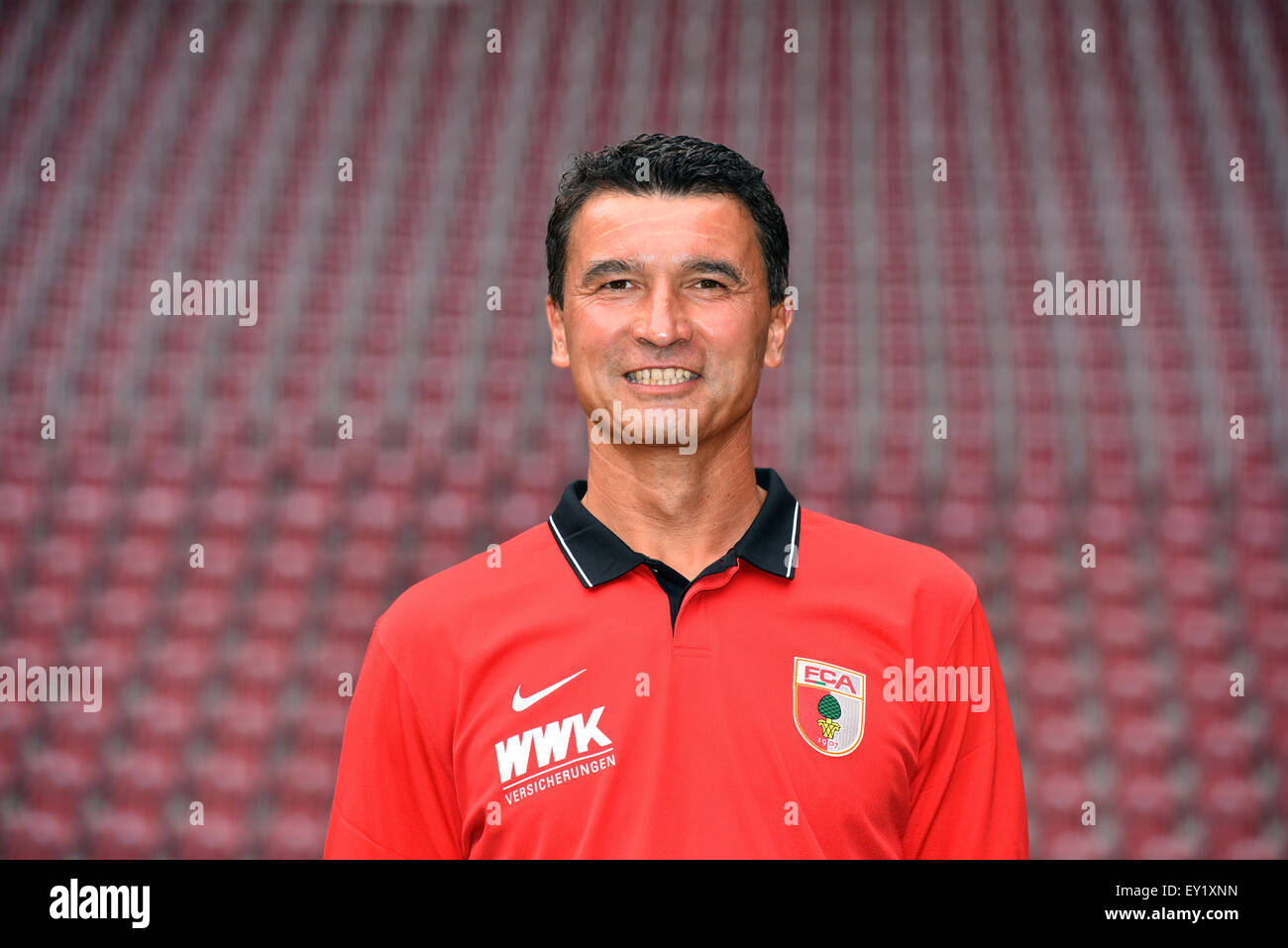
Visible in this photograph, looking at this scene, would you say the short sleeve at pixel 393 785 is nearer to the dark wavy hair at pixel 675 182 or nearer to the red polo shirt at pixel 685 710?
the red polo shirt at pixel 685 710

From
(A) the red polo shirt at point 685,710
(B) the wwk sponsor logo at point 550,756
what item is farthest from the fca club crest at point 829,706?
(B) the wwk sponsor logo at point 550,756

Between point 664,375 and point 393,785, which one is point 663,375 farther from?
point 393,785

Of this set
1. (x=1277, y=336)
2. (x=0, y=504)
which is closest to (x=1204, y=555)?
(x=1277, y=336)

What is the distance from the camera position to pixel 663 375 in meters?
0.67

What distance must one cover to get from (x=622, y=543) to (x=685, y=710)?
114 mm

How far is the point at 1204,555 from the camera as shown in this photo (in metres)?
2.06

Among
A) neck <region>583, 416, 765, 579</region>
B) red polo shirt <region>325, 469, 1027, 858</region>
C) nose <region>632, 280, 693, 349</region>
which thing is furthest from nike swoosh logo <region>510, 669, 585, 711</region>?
nose <region>632, 280, 693, 349</region>

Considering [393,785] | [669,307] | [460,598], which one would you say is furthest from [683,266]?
[393,785]

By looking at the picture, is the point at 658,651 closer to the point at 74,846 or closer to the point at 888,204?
the point at 74,846

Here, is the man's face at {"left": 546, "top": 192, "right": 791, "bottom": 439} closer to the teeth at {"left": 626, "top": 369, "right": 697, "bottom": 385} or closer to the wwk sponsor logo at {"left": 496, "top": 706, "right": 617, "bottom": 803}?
the teeth at {"left": 626, "top": 369, "right": 697, "bottom": 385}

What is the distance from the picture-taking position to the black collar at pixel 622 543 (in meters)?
0.69

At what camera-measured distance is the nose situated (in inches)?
26.1

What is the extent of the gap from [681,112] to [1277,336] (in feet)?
4.33

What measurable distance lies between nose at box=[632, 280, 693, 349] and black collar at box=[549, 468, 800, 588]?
0.12 metres
